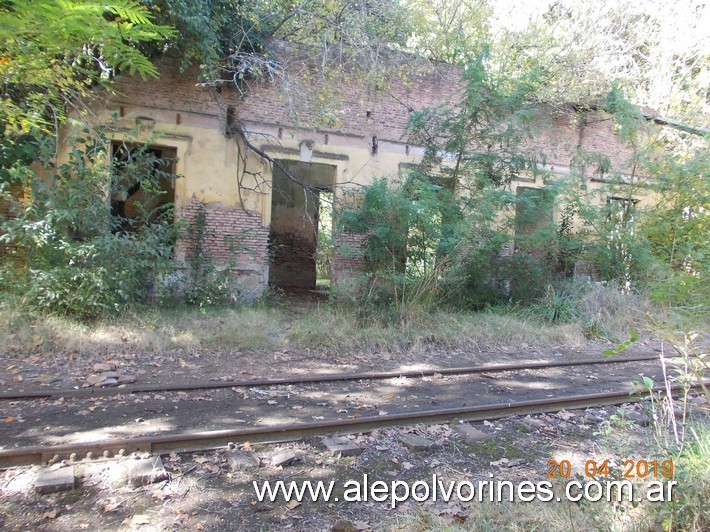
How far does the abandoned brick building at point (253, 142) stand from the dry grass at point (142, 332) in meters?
2.31

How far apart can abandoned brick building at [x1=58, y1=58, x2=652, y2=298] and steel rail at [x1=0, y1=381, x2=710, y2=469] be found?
18.6ft

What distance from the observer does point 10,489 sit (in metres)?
3.66

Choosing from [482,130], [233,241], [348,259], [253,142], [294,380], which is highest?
[482,130]

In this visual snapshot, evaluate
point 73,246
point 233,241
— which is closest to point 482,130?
point 233,241

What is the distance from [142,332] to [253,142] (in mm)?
5422

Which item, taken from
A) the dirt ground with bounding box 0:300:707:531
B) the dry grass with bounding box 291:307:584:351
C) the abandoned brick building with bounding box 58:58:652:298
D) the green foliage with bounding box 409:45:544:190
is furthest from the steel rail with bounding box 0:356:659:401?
the green foliage with bounding box 409:45:544:190

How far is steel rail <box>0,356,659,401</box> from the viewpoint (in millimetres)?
5756

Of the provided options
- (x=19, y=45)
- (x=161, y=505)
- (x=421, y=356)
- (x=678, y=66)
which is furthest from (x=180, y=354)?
(x=678, y=66)

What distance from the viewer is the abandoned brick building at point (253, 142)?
10.9 metres

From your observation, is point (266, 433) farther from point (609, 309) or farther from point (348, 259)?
point (609, 309)

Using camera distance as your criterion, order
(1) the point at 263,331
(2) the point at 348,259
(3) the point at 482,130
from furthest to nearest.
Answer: (2) the point at 348,259, (3) the point at 482,130, (1) the point at 263,331

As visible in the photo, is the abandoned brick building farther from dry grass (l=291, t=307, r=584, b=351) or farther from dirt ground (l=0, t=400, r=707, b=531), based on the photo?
dirt ground (l=0, t=400, r=707, b=531)

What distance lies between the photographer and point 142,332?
26.4 feet

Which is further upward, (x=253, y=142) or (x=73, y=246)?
(x=253, y=142)
